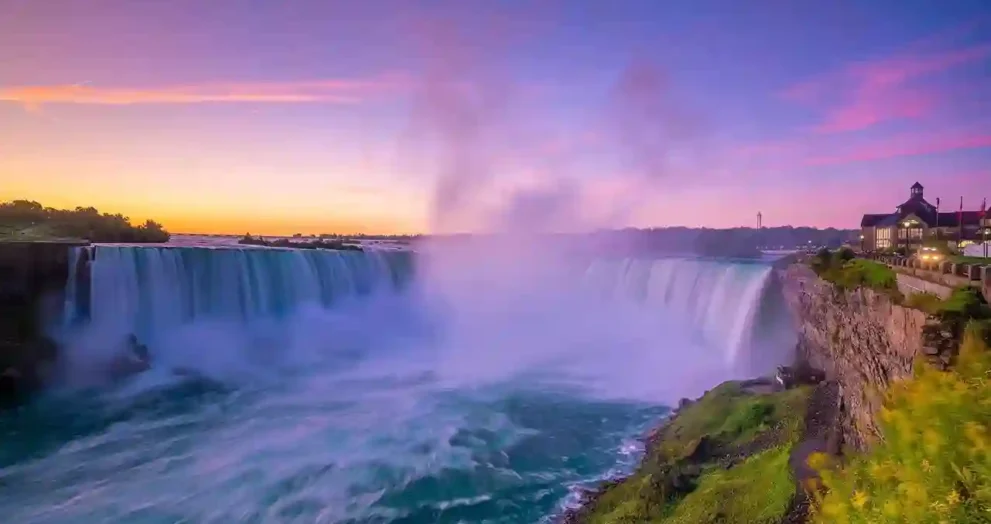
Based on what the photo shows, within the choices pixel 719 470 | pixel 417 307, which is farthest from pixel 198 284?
pixel 719 470

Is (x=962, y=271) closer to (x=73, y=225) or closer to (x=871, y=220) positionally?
(x=871, y=220)

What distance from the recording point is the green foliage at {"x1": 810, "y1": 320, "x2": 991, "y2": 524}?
11.7 feet

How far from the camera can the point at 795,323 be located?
690 inches

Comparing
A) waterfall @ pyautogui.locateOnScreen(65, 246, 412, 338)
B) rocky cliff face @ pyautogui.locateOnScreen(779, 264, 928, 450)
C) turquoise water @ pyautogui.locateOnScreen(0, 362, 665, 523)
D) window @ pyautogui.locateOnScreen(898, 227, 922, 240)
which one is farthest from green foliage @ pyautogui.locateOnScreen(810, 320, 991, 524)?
window @ pyautogui.locateOnScreen(898, 227, 922, 240)

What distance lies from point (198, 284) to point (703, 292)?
2029 centimetres

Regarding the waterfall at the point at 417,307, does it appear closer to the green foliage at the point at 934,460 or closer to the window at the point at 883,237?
the window at the point at 883,237

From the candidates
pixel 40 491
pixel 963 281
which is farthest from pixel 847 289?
pixel 40 491

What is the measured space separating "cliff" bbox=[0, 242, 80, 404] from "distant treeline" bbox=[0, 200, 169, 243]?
9.40m

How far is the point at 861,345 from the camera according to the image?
28.8 ft

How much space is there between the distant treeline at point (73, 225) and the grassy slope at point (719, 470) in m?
29.1

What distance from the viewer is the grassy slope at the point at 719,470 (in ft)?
26.5

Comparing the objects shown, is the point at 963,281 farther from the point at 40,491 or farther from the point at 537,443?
the point at 40,491

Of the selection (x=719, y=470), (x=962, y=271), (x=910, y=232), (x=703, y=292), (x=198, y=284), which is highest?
(x=910, y=232)

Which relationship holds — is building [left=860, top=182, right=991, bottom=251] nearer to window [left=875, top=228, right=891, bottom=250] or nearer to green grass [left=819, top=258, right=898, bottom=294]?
window [left=875, top=228, right=891, bottom=250]
